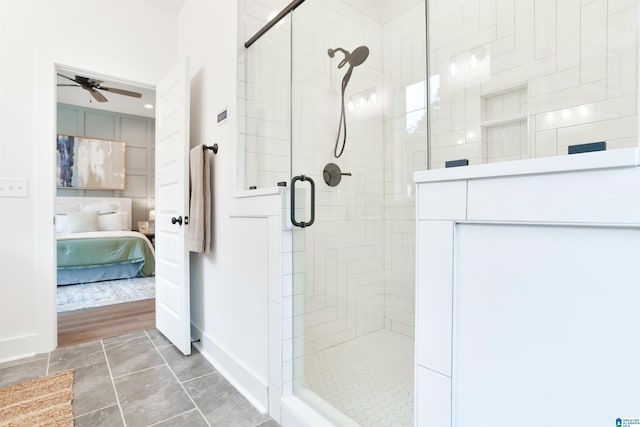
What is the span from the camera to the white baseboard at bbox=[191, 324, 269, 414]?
157 centimetres

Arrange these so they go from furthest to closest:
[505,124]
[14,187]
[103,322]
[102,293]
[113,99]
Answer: [113,99], [102,293], [103,322], [14,187], [505,124]

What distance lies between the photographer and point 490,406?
732 mm

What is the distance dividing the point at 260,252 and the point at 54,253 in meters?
1.79

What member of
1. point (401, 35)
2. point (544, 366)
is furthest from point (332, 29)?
point (544, 366)

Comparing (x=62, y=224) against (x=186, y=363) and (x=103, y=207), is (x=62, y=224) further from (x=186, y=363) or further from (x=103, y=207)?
(x=186, y=363)

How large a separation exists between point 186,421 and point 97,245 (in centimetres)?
377

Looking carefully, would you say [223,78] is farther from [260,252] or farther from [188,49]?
[260,252]

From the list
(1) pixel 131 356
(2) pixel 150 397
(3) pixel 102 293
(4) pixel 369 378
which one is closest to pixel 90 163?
(3) pixel 102 293

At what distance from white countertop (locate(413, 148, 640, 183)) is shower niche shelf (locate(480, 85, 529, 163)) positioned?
885 mm

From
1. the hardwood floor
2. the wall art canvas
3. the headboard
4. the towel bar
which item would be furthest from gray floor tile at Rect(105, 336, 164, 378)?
the wall art canvas

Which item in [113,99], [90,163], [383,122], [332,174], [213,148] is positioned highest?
[113,99]

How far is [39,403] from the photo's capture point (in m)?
1.58

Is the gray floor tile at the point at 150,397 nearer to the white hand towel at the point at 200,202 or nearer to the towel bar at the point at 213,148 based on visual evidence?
the white hand towel at the point at 200,202

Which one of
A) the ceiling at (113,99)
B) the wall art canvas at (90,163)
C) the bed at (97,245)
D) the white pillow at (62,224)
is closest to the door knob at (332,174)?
the ceiling at (113,99)
